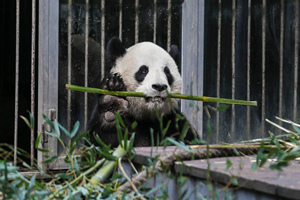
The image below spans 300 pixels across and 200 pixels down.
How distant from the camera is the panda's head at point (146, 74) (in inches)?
169

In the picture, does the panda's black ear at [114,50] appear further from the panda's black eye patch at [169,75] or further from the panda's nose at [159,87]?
the panda's nose at [159,87]

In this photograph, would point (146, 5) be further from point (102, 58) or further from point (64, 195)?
point (64, 195)

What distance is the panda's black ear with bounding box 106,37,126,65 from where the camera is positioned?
4668mm

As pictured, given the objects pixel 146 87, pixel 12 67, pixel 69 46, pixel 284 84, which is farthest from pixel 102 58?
pixel 284 84

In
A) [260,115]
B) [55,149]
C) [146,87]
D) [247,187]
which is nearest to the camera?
[247,187]

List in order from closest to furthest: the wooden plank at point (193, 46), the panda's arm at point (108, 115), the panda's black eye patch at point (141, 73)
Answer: the panda's arm at point (108, 115) → the panda's black eye patch at point (141, 73) → the wooden plank at point (193, 46)

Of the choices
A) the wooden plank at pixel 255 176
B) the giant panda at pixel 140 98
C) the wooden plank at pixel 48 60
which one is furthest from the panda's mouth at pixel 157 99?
the wooden plank at pixel 255 176

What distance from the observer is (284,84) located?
583 centimetres

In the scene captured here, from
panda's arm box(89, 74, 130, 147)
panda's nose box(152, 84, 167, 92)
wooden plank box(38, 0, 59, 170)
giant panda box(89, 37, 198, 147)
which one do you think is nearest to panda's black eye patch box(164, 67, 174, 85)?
giant panda box(89, 37, 198, 147)

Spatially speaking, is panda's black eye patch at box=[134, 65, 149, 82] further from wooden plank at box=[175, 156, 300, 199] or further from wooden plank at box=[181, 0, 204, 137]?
wooden plank at box=[175, 156, 300, 199]

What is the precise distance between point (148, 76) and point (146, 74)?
56 mm

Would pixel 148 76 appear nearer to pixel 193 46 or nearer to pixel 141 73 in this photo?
pixel 141 73

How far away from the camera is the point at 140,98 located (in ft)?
14.5

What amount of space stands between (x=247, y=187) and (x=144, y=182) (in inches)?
17.4
